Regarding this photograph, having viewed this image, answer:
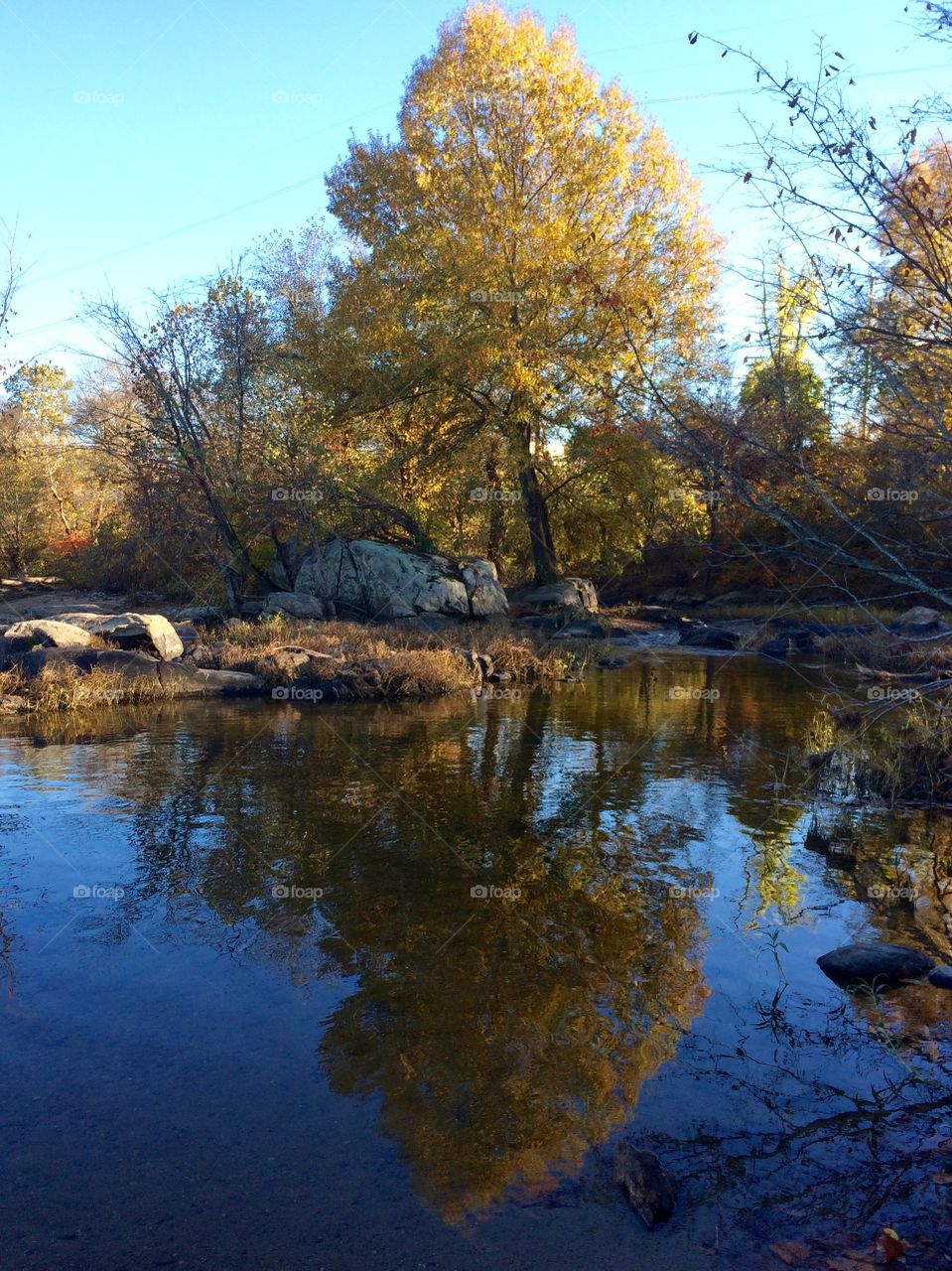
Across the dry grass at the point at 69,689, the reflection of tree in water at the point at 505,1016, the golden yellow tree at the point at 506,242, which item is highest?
the golden yellow tree at the point at 506,242

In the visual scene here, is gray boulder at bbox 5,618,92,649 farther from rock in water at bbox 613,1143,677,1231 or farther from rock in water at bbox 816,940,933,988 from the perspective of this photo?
rock in water at bbox 613,1143,677,1231

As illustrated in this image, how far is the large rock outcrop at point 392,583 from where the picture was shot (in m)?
24.4

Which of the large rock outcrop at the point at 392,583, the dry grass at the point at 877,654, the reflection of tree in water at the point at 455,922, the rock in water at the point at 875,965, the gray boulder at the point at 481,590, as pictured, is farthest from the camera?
the gray boulder at the point at 481,590

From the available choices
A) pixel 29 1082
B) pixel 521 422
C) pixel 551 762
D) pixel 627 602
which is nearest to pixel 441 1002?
pixel 29 1082

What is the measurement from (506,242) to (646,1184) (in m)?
27.4

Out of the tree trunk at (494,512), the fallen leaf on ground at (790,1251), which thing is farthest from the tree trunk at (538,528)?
the fallen leaf on ground at (790,1251)

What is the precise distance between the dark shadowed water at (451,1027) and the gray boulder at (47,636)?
7301 mm

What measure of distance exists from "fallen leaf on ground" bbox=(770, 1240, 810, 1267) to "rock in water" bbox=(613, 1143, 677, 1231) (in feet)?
1.33

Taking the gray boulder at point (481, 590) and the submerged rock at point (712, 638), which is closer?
the gray boulder at point (481, 590)

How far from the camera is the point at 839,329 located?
476 cm

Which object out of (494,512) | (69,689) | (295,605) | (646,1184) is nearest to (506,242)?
(494,512)

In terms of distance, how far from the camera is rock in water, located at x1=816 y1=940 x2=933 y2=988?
589cm

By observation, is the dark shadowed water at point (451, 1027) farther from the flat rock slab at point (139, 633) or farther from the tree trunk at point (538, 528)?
the tree trunk at point (538, 528)

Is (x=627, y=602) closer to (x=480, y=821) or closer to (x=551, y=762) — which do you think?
(x=551, y=762)
